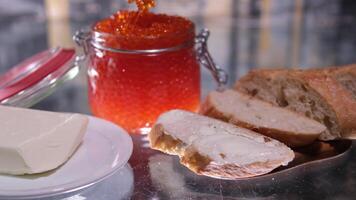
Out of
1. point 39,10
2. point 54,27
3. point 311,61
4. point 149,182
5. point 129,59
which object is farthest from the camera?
point 39,10

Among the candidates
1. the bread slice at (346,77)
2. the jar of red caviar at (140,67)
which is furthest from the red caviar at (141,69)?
the bread slice at (346,77)

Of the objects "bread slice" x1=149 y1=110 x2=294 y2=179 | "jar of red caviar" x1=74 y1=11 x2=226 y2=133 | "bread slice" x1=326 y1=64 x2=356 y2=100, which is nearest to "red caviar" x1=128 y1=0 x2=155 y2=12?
"jar of red caviar" x1=74 y1=11 x2=226 y2=133

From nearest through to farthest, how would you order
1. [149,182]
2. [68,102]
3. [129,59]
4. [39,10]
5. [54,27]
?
[149,182] < [129,59] < [68,102] < [54,27] < [39,10]

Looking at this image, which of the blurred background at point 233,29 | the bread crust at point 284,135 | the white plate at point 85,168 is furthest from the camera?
the blurred background at point 233,29

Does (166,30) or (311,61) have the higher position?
(166,30)

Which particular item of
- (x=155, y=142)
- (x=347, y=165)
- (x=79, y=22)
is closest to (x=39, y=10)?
(x=79, y=22)

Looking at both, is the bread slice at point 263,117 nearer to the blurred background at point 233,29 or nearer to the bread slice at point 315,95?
the bread slice at point 315,95

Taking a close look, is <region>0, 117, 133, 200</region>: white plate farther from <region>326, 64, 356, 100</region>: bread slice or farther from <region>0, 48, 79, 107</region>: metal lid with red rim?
<region>326, 64, 356, 100</region>: bread slice

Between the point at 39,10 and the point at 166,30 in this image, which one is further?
the point at 39,10

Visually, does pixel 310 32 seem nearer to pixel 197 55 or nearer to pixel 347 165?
pixel 197 55
